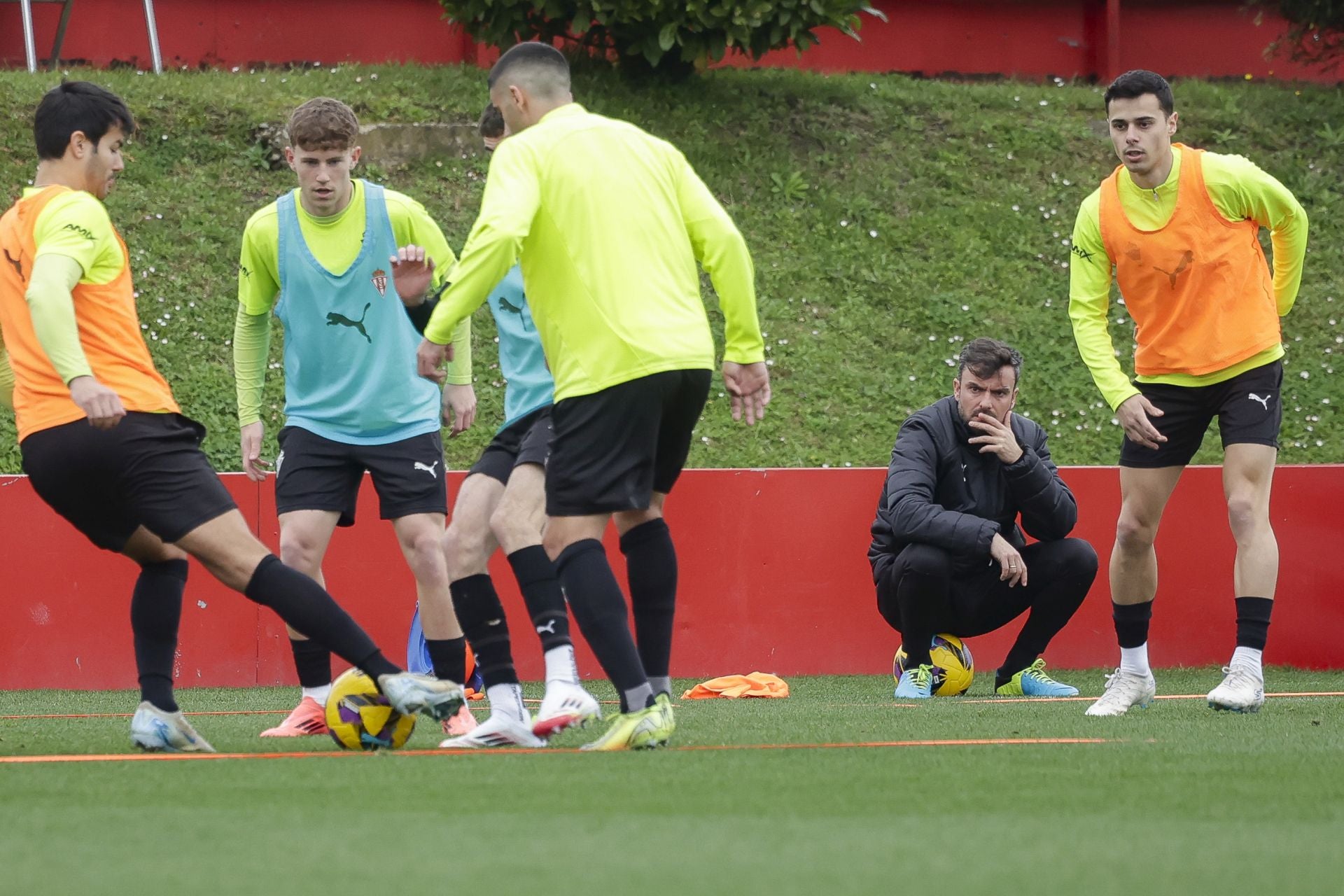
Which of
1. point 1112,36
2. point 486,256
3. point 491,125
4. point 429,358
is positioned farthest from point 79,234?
point 1112,36

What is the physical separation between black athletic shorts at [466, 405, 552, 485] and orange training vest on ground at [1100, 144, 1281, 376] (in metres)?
2.16

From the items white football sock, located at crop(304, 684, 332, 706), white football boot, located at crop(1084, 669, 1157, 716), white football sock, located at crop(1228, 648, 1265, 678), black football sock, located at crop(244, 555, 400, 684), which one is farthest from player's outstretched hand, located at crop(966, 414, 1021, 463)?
black football sock, located at crop(244, 555, 400, 684)

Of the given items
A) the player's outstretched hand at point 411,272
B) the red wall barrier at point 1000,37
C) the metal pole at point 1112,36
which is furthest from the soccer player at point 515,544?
the metal pole at point 1112,36

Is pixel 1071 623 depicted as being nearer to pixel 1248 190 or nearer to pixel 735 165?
pixel 1248 190

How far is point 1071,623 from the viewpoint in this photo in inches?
352

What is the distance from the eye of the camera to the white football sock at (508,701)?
4895 mm

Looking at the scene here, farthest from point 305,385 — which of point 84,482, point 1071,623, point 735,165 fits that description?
point 735,165

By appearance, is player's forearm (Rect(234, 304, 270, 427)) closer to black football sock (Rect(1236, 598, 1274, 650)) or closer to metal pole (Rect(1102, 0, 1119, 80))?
black football sock (Rect(1236, 598, 1274, 650))

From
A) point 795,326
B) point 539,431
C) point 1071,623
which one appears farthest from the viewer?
point 795,326

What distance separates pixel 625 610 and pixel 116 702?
3676mm

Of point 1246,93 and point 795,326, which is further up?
point 1246,93

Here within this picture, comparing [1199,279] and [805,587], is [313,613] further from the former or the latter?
[805,587]

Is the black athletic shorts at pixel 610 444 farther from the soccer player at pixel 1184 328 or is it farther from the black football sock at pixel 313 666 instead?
the soccer player at pixel 1184 328

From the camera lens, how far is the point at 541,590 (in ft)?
16.5
